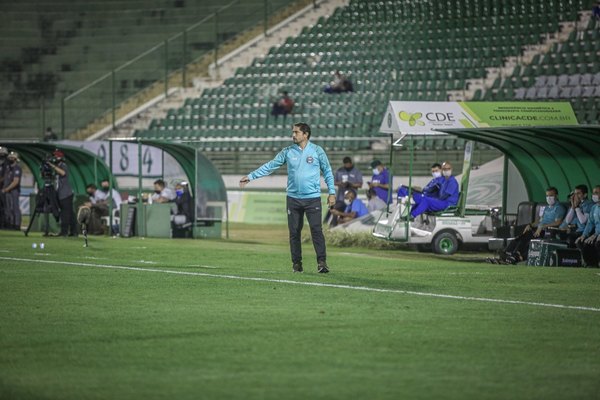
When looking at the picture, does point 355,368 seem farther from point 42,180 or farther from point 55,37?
point 55,37

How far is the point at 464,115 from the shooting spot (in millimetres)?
22594

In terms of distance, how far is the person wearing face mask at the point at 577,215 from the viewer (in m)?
19.1

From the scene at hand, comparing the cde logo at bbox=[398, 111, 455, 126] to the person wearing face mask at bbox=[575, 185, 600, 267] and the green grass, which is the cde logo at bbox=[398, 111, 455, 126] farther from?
the green grass

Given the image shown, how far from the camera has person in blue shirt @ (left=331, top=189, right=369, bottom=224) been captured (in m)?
27.2

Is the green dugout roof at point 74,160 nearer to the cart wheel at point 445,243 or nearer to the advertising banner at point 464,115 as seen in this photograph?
the advertising banner at point 464,115

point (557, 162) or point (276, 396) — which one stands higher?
point (557, 162)

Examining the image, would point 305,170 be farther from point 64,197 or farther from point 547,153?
point 64,197

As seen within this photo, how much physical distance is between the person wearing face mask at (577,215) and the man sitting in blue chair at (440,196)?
3.98 meters

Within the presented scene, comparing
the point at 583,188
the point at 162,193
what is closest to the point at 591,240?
the point at 583,188

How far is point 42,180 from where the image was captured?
2702 cm

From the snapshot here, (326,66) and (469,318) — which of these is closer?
(469,318)

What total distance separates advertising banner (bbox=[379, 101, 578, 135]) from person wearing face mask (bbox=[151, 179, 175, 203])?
7161 millimetres

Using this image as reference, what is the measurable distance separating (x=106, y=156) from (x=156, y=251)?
15.0 m

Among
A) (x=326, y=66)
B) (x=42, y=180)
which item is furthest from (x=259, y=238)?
(x=326, y=66)
